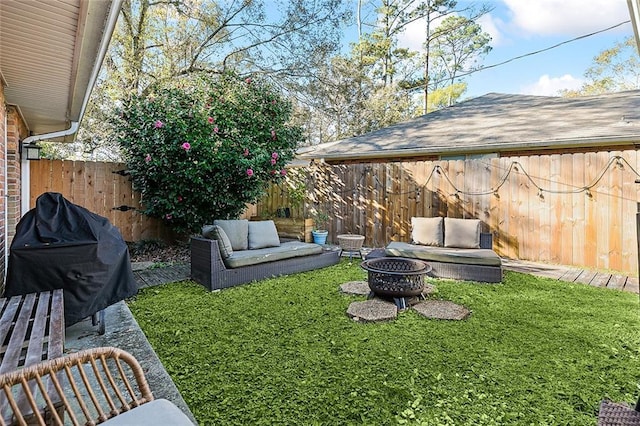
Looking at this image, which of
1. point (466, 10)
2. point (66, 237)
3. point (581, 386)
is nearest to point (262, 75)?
point (66, 237)

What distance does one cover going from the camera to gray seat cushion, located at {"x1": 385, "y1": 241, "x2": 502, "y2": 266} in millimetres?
5211

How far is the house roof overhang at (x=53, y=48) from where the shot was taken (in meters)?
2.27

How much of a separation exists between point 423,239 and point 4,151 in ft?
18.7

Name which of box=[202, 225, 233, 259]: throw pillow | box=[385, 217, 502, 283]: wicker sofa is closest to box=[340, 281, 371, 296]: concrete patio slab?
box=[385, 217, 502, 283]: wicker sofa

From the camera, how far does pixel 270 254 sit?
215 inches

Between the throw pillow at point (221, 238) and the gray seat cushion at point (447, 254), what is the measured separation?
2420 mm

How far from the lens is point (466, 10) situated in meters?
18.3

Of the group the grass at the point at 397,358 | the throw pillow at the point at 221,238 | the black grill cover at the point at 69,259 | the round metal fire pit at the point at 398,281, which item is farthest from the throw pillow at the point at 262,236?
the black grill cover at the point at 69,259

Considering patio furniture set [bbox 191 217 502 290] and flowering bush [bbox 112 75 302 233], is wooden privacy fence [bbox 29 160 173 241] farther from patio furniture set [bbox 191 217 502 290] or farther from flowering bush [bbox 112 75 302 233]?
patio furniture set [bbox 191 217 502 290]

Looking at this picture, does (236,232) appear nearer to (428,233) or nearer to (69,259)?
(69,259)

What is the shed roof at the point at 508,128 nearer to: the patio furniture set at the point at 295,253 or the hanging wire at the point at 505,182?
the hanging wire at the point at 505,182

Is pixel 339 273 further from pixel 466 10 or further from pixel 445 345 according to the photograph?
pixel 466 10

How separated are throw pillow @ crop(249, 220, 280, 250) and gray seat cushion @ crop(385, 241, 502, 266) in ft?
6.04

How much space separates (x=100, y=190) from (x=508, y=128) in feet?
28.5
